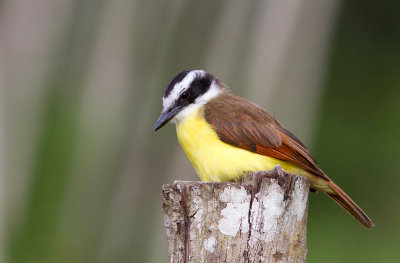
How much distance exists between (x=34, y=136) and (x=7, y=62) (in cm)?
117

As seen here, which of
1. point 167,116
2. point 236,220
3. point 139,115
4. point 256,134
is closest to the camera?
point 236,220

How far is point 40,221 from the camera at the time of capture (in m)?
10.9

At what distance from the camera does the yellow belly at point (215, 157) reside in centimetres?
497

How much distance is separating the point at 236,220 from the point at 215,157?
4.35 feet

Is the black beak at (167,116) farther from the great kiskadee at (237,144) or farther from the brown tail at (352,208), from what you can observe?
the brown tail at (352,208)

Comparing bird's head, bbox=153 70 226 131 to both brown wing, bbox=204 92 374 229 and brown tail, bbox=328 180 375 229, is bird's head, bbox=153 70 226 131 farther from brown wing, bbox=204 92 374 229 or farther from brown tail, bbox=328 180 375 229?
brown tail, bbox=328 180 375 229

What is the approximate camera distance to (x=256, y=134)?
520 cm

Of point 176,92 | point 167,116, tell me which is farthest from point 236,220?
point 176,92

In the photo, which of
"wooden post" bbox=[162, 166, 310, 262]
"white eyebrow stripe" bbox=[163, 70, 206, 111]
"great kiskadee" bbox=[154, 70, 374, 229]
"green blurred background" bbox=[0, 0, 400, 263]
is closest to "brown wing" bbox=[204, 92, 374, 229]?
"great kiskadee" bbox=[154, 70, 374, 229]

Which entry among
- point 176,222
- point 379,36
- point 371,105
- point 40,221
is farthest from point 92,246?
point 176,222

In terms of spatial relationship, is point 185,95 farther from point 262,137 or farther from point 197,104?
point 262,137

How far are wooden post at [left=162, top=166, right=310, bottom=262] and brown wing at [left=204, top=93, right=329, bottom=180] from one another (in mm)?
1264

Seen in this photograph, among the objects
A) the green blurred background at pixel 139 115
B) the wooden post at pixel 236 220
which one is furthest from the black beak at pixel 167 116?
the green blurred background at pixel 139 115

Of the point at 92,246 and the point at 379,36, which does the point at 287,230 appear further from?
the point at 379,36
